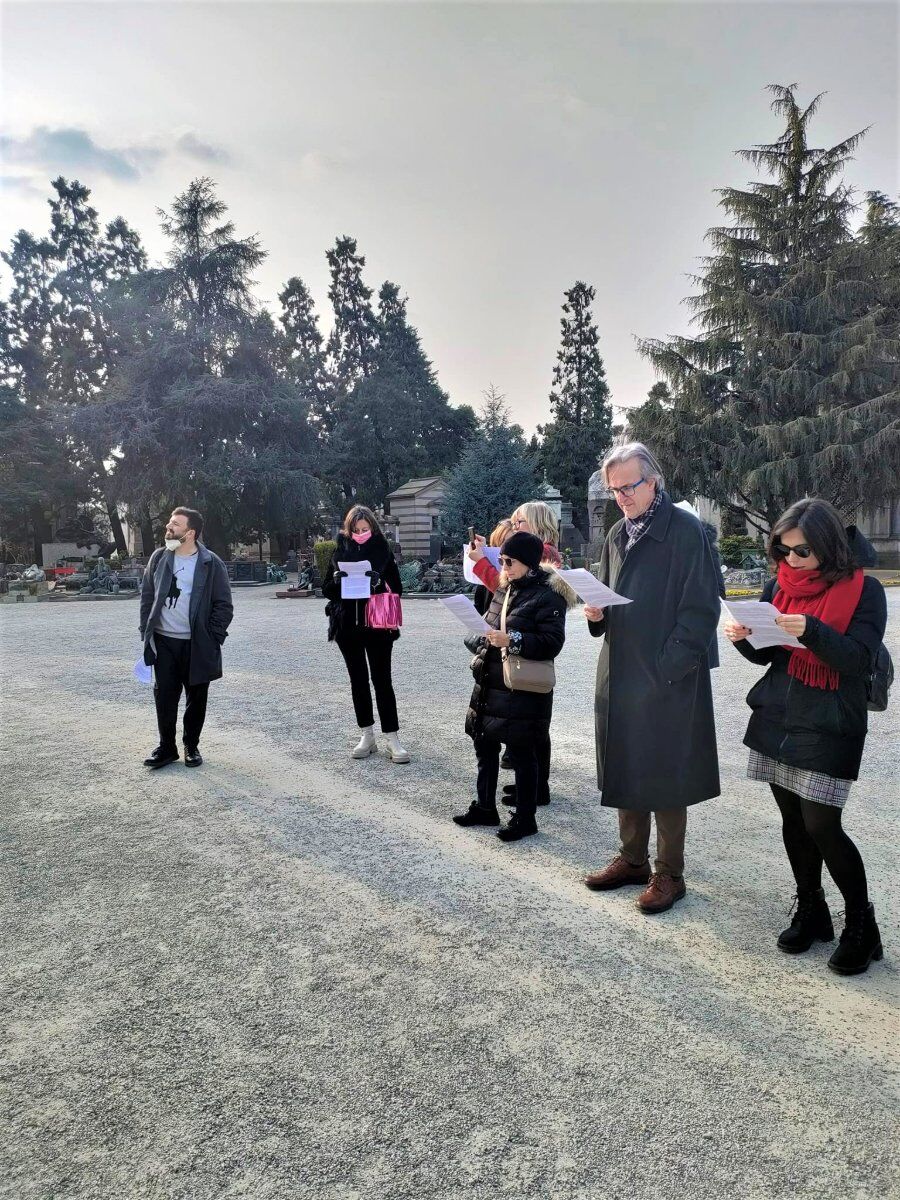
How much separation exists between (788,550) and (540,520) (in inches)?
91.0

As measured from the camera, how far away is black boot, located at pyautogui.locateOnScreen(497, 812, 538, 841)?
4484mm

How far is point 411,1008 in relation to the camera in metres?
2.85

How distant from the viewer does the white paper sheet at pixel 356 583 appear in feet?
19.1

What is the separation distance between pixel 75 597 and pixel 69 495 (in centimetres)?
1435

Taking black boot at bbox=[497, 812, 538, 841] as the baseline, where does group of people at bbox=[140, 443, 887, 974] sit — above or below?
above

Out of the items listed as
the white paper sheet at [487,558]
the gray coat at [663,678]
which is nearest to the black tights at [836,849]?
the gray coat at [663,678]

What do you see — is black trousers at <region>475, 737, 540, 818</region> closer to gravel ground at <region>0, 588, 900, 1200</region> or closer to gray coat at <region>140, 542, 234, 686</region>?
gravel ground at <region>0, 588, 900, 1200</region>

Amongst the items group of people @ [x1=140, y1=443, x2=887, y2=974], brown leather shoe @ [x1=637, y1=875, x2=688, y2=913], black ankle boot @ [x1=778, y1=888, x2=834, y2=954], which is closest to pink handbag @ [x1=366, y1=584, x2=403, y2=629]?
group of people @ [x1=140, y1=443, x2=887, y2=974]

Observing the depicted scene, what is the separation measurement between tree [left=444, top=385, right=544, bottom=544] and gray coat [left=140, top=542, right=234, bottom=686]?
20820mm

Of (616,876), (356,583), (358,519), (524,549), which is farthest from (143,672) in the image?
(616,876)

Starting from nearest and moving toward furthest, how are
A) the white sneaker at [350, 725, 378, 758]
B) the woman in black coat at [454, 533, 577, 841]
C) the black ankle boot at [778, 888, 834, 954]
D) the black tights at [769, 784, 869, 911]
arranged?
the black tights at [769, 784, 869, 911] → the black ankle boot at [778, 888, 834, 954] → the woman in black coat at [454, 533, 577, 841] → the white sneaker at [350, 725, 378, 758]

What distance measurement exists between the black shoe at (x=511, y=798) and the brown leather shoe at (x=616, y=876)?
1.15 meters

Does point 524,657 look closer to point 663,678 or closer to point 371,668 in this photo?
point 663,678

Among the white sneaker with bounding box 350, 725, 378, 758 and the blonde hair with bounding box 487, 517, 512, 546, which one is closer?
the blonde hair with bounding box 487, 517, 512, 546
